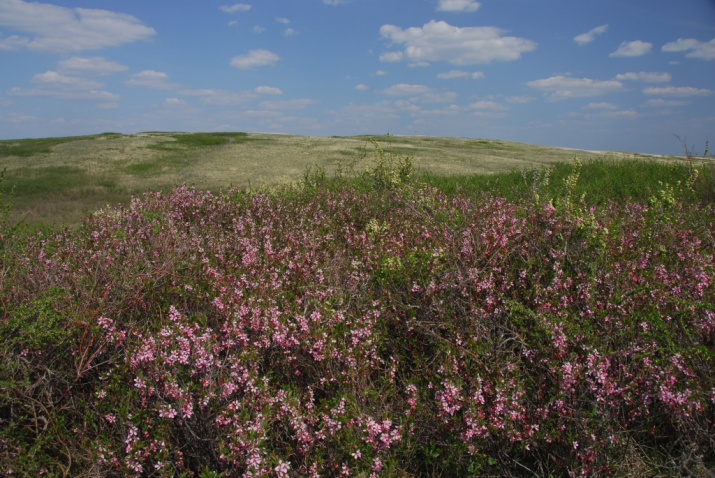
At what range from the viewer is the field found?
9.00 feet

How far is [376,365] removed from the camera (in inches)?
140

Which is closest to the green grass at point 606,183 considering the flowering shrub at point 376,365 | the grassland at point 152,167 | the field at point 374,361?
the grassland at point 152,167

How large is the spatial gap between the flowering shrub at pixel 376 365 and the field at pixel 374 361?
2 centimetres

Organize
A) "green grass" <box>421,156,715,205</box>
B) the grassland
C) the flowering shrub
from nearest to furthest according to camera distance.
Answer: the flowering shrub
"green grass" <box>421,156,715,205</box>
the grassland

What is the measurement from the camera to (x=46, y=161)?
30.8 meters

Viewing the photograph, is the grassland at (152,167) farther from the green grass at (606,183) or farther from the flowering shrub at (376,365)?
the flowering shrub at (376,365)

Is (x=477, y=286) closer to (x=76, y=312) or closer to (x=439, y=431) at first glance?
(x=439, y=431)

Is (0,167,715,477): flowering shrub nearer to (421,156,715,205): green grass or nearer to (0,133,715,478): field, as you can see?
(0,133,715,478): field

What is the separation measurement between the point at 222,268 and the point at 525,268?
307 cm

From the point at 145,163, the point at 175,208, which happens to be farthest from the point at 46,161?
the point at 175,208

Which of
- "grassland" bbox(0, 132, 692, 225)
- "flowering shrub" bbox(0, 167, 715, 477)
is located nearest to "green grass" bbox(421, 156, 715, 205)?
"grassland" bbox(0, 132, 692, 225)

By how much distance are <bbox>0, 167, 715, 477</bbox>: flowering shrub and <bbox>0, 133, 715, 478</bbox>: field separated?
0.07 feet

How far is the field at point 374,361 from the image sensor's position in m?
2.74

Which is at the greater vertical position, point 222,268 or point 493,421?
point 222,268
